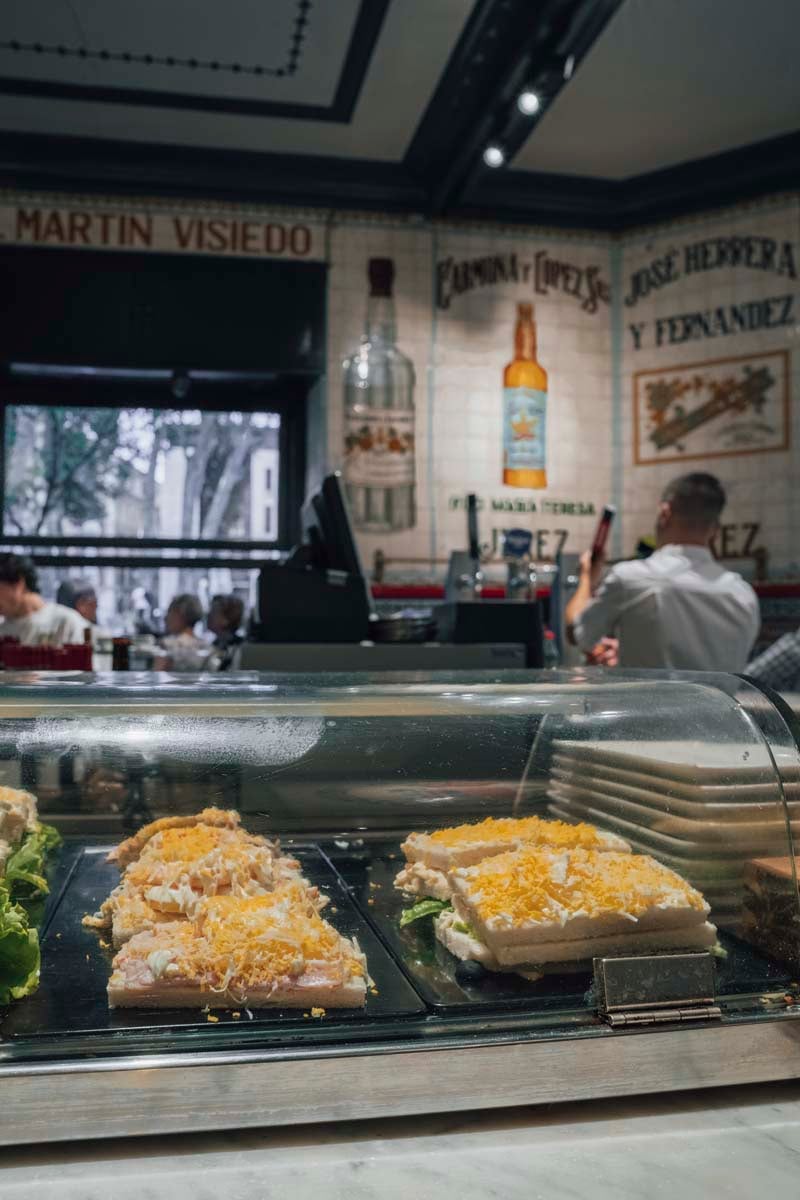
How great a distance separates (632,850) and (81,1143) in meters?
0.77

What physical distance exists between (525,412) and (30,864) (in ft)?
16.6

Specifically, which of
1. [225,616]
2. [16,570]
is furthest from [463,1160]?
[225,616]

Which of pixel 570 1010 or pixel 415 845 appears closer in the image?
pixel 570 1010

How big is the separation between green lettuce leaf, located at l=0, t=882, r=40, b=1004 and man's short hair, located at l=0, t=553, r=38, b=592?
3.69 metres

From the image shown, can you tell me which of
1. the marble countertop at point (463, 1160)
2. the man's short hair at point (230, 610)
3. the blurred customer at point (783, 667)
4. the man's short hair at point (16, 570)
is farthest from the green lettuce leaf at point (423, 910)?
the man's short hair at point (230, 610)

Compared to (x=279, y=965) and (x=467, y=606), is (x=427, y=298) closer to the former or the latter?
(x=467, y=606)

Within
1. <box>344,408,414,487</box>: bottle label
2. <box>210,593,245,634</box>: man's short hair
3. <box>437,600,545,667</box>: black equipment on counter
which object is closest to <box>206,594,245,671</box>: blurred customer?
<box>210,593,245,634</box>: man's short hair

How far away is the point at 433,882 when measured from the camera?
4.41ft

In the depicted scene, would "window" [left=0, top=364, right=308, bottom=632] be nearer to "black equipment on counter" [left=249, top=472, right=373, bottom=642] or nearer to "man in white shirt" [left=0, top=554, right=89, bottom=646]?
"man in white shirt" [left=0, top=554, right=89, bottom=646]

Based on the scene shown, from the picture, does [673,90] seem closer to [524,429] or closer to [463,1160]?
[524,429]

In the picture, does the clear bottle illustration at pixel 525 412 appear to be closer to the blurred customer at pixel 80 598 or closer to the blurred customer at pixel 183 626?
the blurred customer at pixel 183 626

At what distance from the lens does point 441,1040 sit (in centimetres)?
96

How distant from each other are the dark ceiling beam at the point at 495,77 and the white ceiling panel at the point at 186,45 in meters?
0.53

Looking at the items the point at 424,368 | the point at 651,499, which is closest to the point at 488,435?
the point at 424,368
